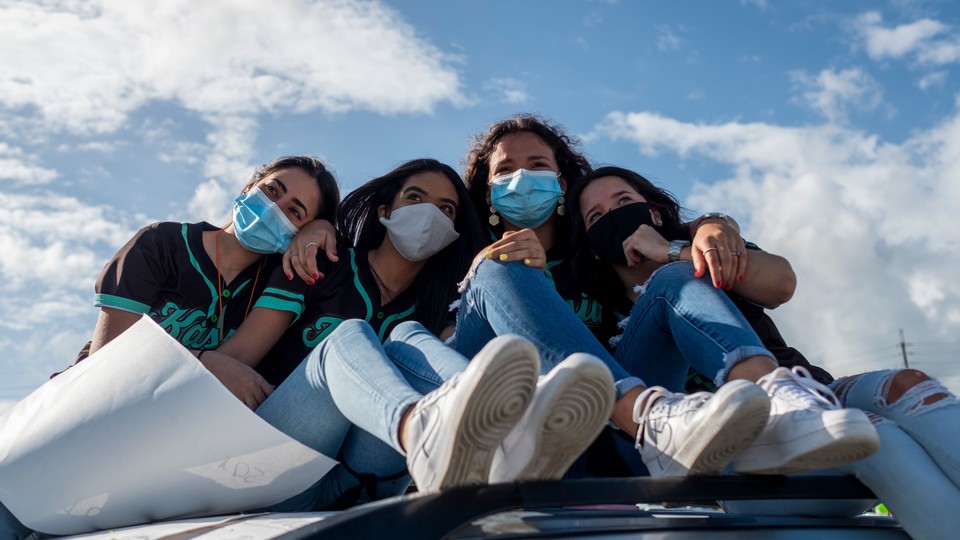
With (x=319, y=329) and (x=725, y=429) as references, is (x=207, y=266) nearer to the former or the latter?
(x=319, y=329)

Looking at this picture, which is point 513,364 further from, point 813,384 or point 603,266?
point 603,266

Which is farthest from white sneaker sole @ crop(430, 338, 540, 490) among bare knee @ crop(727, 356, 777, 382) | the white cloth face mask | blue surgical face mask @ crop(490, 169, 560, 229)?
blue surgical face mask @ crop(490, 169, 560, 229)

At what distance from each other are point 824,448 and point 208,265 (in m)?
2.46

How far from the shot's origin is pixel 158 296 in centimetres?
326

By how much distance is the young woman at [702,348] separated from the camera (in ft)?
6.01

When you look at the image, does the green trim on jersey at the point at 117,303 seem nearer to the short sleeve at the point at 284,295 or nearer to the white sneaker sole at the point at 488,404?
the short sleeve at the point at 284,295

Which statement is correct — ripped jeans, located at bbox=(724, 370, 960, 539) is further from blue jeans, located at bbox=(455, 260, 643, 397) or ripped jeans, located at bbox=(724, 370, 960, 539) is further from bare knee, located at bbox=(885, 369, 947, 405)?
blue jeans, located at bbox=(455, 260, 643, 397)

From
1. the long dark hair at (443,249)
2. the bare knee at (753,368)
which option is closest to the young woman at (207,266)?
the long dark hair at (443,249)

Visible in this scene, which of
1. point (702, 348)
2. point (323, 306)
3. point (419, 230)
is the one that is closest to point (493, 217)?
point (419, 230)

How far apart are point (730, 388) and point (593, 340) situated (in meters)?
0.66

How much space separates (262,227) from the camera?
347 cm

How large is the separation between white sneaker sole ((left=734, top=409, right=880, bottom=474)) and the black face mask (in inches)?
61.2

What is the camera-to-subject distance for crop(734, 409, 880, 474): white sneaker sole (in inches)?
62.9

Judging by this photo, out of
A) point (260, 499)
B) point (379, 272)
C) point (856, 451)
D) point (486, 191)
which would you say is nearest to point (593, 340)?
point (856, 451)
